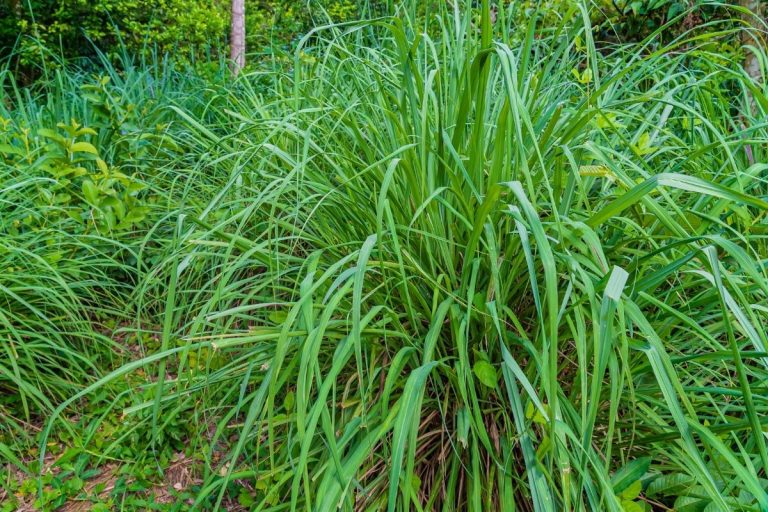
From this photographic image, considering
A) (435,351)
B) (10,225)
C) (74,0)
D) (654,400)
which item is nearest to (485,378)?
(435,351)

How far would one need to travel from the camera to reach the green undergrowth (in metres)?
1.12

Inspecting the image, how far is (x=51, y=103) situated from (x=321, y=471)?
113 inches

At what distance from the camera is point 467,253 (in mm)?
1295

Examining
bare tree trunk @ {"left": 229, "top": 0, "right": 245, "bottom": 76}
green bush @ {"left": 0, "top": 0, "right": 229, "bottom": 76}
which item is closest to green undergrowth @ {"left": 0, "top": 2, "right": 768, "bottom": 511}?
bare tree trunk @ {"left": 229, "top": 0, "right": 245, "bottom": 76}

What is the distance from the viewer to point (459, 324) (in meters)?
1.32

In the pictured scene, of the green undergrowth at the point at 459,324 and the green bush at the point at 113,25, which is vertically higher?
the green bush at the point at 113,25

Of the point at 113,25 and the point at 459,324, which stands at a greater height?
the point at 113,25

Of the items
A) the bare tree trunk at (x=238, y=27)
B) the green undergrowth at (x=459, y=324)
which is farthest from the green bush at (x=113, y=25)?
the green undergrowth at (x=459, y=324)

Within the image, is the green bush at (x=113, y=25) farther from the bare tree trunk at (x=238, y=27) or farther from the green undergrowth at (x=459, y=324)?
the green undergrowth at (x=459, y=324)

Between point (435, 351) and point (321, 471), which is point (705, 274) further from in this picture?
point (321, 471)

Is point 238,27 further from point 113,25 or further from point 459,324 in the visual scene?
point 459,324

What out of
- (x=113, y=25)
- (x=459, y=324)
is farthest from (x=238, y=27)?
(x=459, y=324)

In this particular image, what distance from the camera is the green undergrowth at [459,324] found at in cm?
112

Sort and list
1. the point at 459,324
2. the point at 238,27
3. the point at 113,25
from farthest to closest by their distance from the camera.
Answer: the point at 113,25 → the point at 238,27 → the point at 459,324
